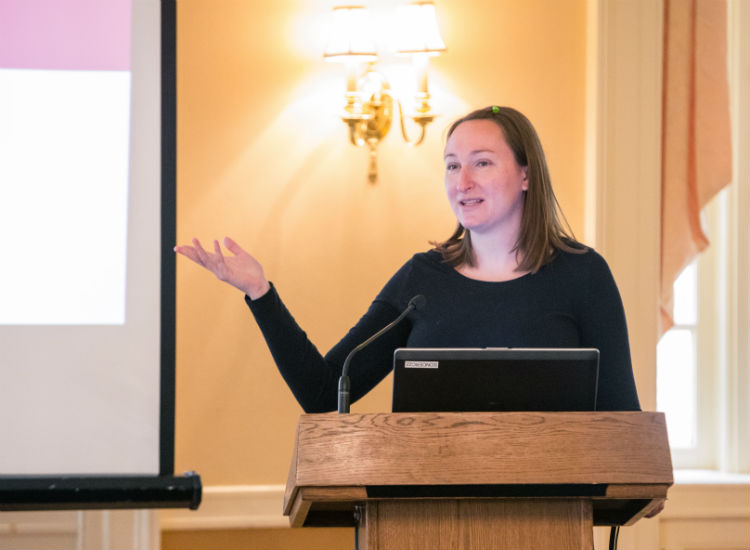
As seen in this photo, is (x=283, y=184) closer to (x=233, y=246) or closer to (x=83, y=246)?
(x=83, y=246)

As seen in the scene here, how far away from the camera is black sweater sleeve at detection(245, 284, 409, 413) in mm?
2010

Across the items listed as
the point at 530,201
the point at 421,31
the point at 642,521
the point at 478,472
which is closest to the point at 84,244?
the point at 530,201

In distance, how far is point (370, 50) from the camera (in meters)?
3.07

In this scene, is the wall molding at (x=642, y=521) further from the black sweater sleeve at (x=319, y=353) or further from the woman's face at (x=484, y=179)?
the woman's face at (x=484, y=179)

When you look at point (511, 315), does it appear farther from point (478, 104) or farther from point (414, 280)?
point (478, 104)

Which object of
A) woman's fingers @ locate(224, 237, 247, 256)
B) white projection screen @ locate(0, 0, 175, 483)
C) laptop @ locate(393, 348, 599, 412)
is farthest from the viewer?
white projection screen @ locate(0, 0, 175, 483)

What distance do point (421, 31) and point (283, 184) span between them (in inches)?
27.5

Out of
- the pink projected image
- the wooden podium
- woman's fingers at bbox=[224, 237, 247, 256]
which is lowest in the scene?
the wooden podium

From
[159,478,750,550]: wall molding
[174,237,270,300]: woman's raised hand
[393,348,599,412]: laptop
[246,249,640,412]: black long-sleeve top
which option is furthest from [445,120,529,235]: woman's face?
[159,478,750,550]: wall molding

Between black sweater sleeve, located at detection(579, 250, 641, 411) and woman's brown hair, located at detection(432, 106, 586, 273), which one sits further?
woman's brown hair, located at detection(432, 106, 586, 273)

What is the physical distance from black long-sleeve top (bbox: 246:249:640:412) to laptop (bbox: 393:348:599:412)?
0.44 meters

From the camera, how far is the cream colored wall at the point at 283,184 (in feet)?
10.3

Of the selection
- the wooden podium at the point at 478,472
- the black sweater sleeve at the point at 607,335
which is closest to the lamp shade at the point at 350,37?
the black sweater sleeve at the point at 607,335

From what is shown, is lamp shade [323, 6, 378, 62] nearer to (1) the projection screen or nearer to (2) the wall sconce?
(2) the wall sconce
